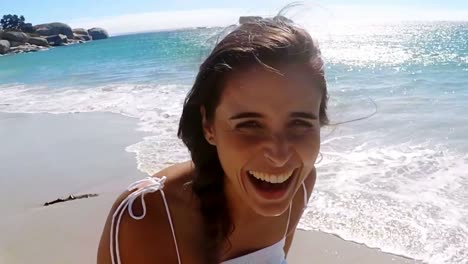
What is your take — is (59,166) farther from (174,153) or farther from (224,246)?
(224,246)

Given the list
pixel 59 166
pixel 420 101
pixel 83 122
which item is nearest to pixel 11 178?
pixel 59 166

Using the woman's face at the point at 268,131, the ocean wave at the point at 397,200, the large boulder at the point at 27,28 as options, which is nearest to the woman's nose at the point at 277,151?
the woman's face at the point at 268,131

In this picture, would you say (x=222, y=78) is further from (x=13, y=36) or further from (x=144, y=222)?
(x=13, y=36)

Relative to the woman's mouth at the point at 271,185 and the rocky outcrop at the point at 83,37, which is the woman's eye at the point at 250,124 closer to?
the woman's mouth at the point at 271,185

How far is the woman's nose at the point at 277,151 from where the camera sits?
1611 millimetres

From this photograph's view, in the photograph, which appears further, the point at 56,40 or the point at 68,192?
the point at 56,40

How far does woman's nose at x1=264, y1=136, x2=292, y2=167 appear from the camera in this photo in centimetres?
161

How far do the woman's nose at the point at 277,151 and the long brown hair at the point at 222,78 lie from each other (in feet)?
0.71

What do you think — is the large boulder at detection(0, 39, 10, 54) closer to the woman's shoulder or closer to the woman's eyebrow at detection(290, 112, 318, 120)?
the woman's shoulder

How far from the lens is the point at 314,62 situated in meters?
1.71

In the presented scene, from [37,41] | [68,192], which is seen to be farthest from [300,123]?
[37,41]

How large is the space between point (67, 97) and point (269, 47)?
605 inches

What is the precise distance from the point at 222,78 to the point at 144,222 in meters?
0.53

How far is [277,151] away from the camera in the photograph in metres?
1.61
